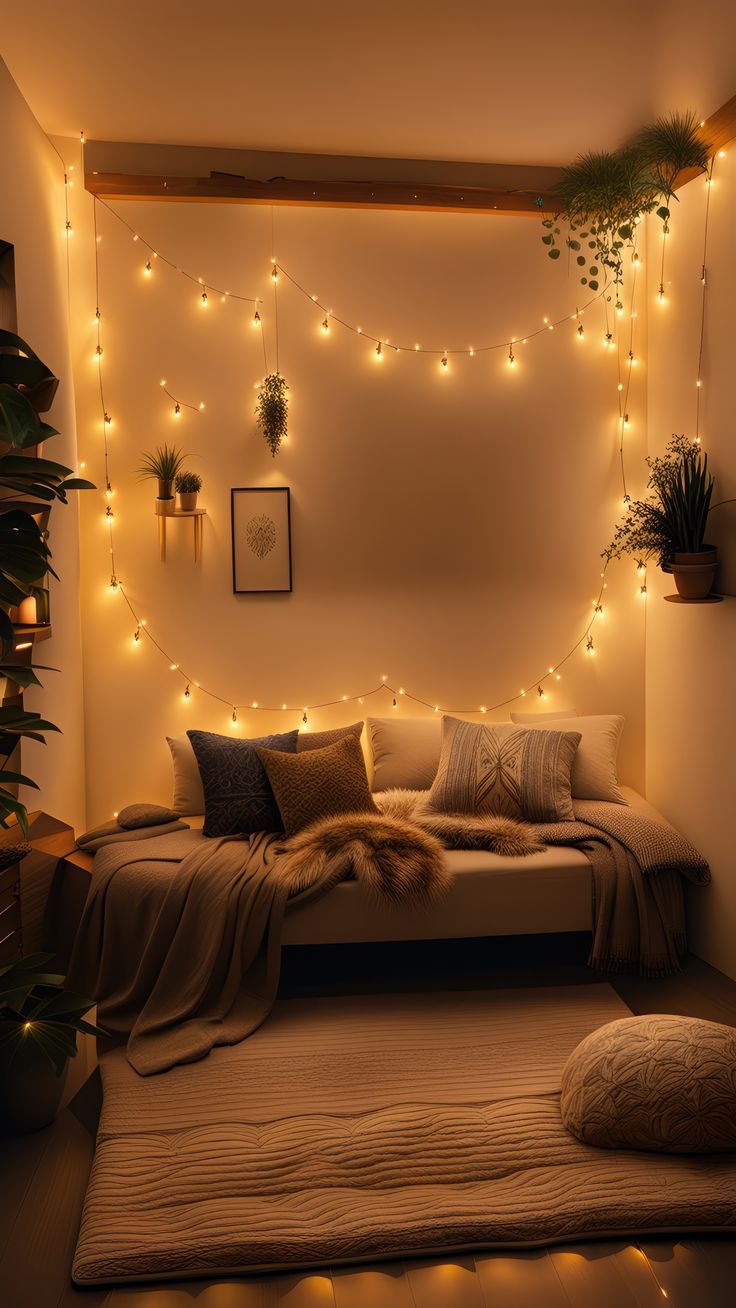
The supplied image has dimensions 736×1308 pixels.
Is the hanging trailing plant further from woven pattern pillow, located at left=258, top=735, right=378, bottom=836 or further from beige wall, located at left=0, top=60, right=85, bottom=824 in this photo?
woven pattern pillow, located at left=258, top=735, right=378, bottom=836

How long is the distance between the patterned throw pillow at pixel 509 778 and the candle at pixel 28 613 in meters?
1.77

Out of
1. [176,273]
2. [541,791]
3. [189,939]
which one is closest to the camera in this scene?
[189,939]

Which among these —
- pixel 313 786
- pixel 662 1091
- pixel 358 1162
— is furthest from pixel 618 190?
pixel 358 1162

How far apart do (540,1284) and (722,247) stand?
354cm

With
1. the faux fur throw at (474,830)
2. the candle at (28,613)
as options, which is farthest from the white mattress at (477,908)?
the candle at (28,613)

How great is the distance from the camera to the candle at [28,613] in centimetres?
343

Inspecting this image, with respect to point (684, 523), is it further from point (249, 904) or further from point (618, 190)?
point (249, 904)

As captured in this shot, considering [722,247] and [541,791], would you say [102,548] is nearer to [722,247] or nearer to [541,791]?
[541,791]

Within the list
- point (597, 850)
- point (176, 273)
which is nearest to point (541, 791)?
point (597, 850)

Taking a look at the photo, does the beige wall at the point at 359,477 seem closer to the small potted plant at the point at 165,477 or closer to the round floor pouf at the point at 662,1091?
the small potted plant at the point at 165,477

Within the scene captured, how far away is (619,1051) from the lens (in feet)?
8.97

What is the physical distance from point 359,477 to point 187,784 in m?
1.62

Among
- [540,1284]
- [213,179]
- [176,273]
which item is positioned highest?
[213,179]

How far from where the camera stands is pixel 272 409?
4484 mm
